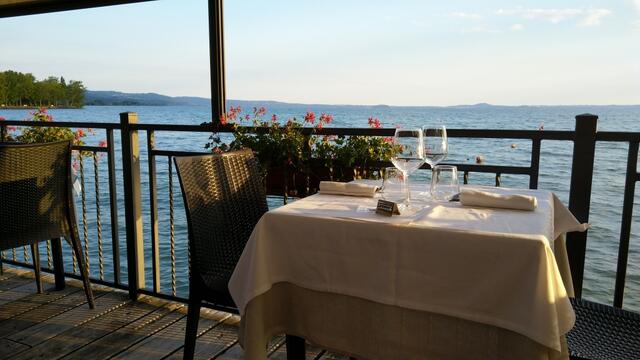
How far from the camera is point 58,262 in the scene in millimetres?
3109

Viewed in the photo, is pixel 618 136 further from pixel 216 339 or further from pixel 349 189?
pixel 216 339

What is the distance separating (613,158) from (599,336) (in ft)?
75.9

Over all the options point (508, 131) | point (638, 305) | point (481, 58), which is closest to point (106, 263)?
point (508, 131)

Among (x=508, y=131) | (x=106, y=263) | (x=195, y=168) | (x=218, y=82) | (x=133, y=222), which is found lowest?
(x=106, y=263)

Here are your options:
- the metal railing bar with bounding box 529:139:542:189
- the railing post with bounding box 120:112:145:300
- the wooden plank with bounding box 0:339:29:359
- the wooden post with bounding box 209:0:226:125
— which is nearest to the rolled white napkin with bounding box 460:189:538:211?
the metal railing bar with bounding box 529:139:542:189

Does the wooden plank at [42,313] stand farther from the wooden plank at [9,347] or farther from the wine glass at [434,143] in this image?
the wine glass at [434,143]

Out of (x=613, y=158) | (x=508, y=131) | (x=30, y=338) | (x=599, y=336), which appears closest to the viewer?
(x=599, y=336)

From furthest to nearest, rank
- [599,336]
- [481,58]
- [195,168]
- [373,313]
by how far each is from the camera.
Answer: [481,58] < [195,168] < [599,336] < [373,313]

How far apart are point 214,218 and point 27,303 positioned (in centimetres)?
189

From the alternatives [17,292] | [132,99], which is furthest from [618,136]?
[132,99]

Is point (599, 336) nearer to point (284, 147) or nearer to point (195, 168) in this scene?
point (195, 168)

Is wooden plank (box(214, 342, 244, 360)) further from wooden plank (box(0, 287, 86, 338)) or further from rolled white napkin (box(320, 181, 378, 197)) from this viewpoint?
wooden plank (box(0, 287, 86, 338))

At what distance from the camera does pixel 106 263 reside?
7.77 metres

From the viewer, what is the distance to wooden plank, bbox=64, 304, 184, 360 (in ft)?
7.72
